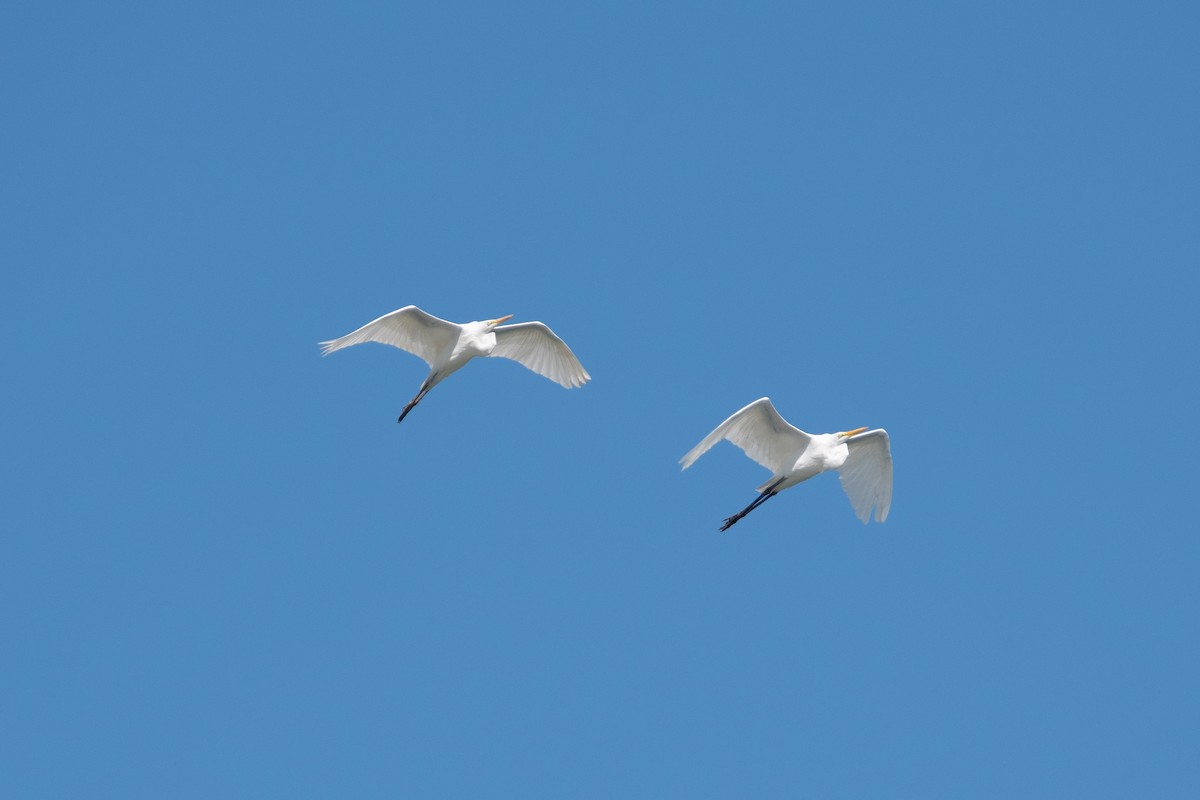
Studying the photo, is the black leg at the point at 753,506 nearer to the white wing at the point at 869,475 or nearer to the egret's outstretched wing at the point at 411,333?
the white wing at the point at 869,475

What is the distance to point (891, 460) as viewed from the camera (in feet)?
85.4

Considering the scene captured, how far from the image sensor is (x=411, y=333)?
26.6m

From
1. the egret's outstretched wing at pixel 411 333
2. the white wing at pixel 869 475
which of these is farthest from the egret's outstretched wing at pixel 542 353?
the white wing at pixel 869 475

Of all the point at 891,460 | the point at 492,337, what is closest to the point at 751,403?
the point at 891,460

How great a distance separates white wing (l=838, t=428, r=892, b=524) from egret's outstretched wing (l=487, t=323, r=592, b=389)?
490 cm

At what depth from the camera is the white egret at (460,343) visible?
26.1 meters

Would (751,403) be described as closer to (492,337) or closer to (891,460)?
(891,460)

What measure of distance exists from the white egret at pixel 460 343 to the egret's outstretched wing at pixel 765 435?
13.2 feet

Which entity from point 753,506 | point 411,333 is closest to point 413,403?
point 411,333

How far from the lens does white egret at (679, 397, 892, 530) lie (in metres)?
24.8

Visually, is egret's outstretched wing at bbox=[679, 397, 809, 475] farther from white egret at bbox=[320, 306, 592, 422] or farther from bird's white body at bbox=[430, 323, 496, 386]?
bird's white body at bbox=[430, 323, 496, 386]

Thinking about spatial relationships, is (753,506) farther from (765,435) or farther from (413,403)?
(413,403)

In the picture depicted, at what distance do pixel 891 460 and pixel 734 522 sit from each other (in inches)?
108

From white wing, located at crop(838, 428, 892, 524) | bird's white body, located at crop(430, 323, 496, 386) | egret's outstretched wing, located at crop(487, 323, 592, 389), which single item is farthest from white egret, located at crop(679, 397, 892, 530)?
bird's white body, located at crop(430, 323, 496, 386)
